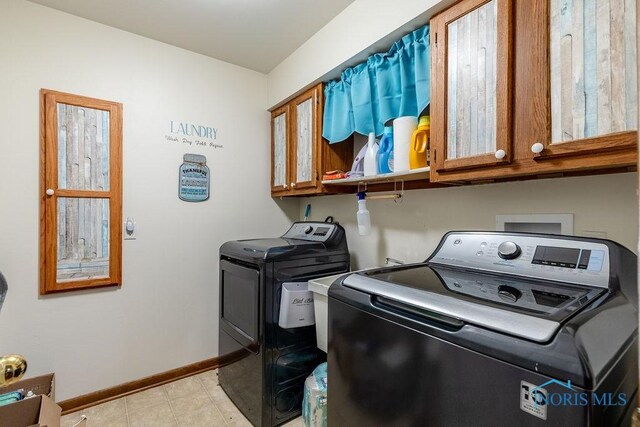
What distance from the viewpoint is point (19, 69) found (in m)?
1.75

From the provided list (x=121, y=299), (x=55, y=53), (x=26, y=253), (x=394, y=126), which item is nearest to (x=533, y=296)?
(x=394, y=126)

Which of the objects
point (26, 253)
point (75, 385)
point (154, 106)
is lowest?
point (75, 385)

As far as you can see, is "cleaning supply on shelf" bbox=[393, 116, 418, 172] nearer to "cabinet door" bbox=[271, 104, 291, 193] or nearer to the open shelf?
the open shelf

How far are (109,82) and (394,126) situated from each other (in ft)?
6.26

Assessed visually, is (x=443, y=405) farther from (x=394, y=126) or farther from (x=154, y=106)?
(x=154, y=106)

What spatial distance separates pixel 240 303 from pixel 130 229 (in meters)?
0.94

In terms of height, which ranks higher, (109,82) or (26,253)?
(109,82)

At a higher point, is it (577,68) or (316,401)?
(577,68)

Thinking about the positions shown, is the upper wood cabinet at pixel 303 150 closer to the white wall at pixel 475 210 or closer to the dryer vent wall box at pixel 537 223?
the white wall at pixel 475 210

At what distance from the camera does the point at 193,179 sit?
2320 millimetres

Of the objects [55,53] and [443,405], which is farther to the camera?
[55,53]

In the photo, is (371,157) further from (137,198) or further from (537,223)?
(137,198)

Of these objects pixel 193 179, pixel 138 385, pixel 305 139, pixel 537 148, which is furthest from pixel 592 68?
Answer: pixel 138 385

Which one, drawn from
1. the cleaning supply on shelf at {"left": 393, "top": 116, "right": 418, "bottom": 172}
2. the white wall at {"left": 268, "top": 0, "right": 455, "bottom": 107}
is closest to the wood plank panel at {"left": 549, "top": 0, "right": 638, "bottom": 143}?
the white wall at {"left": 268, "top": 0, "right": 455, "bottom": 107}
